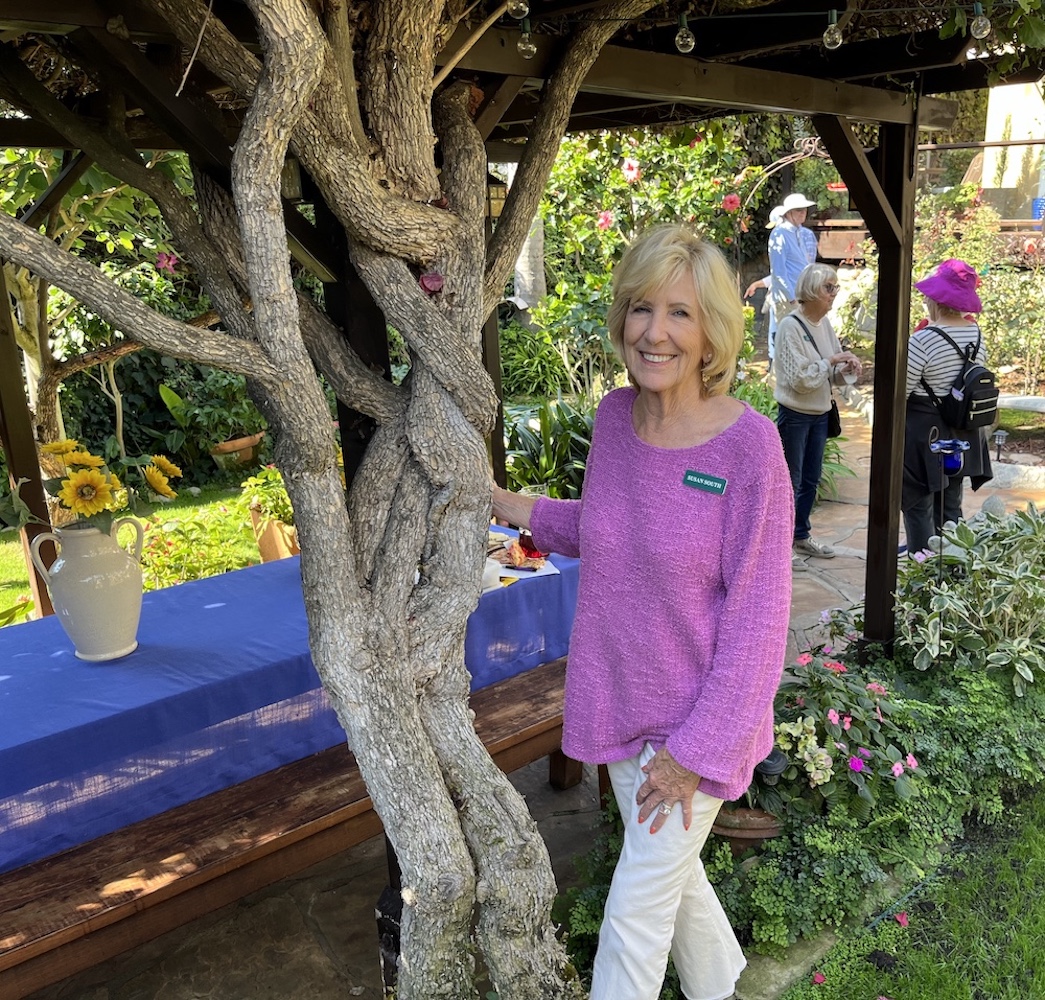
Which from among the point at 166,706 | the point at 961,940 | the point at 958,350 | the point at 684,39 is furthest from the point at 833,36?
the point at 958,350

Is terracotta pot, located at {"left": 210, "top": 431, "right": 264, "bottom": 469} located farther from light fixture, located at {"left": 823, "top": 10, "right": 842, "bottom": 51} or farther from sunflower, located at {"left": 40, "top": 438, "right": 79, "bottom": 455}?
light fixture, located at {"left": 823, "top": 10, "right": 842, "bottom": 51}

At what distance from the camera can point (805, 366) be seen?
17.8 ft

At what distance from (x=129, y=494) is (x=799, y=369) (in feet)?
13.0

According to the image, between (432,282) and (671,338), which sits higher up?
(432,282)

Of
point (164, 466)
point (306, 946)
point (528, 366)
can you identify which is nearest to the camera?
point (164, 466)

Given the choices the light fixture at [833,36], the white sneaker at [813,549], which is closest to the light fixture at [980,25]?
the light fixture at [833,36]

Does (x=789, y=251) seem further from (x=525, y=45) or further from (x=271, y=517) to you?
(x=525, y=45)

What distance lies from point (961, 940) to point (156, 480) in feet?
8.04

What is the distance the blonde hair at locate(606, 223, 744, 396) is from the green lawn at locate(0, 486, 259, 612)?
3803mm

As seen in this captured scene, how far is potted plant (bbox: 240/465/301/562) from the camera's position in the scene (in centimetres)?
470

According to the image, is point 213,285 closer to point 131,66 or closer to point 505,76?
point 131,66

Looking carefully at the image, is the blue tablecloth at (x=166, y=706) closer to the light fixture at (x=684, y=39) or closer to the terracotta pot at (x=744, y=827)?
the terracotta pot at (x=744, y=827)

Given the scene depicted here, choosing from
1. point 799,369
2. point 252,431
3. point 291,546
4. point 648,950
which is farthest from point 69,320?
point 648,950

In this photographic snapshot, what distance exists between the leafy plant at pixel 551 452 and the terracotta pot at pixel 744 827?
360 centimetres
